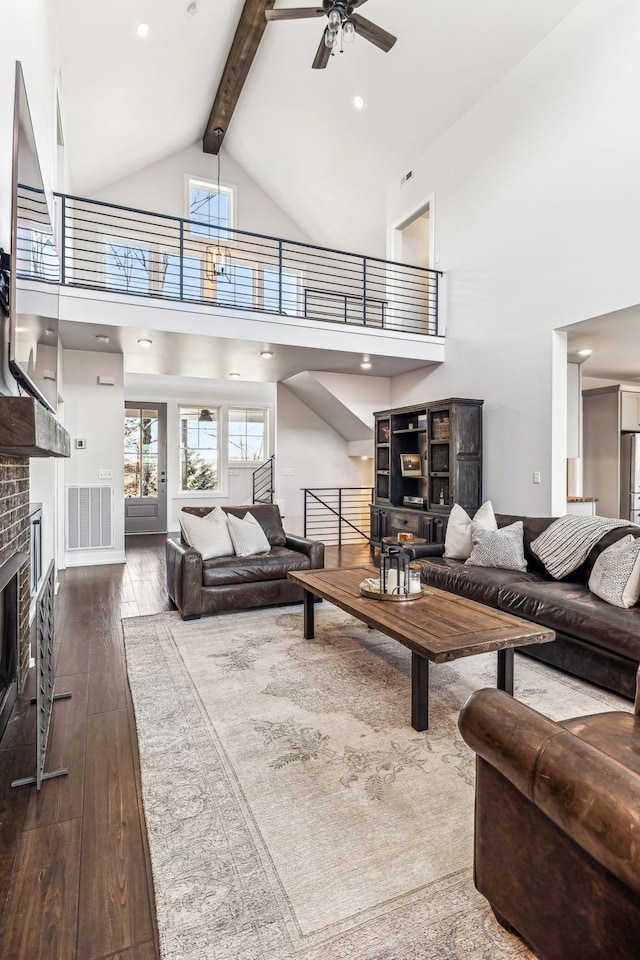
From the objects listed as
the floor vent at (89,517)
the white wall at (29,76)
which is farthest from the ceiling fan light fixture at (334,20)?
the floor vent at (89,517)

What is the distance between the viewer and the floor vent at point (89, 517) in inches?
249

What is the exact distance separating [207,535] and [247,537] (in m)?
0.34

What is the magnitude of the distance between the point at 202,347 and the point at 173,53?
3.24 meters

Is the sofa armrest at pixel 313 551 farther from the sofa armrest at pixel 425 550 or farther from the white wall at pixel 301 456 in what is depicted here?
the white wall at pixel 301 456

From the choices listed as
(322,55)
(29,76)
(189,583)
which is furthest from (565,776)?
(322,55)

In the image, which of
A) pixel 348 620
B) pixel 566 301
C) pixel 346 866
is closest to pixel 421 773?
pixel 346 866

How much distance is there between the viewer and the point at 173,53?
575 cm

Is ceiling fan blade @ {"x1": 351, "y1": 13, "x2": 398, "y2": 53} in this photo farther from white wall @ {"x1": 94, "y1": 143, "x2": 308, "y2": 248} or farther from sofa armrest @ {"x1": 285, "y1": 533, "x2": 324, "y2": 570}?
white wall @ {"x1": 94, "y1": 143, "x2": 308, "y2": 248}

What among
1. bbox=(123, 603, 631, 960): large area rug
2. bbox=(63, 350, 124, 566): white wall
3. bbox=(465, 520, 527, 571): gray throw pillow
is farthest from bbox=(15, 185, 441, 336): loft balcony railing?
bbox=(465, 520, 527, 571): gray throw pillow

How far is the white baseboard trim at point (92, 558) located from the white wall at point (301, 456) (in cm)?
296

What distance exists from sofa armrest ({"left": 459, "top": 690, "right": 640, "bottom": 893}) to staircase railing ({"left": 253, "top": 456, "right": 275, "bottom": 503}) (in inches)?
337

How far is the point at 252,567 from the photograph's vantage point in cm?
418

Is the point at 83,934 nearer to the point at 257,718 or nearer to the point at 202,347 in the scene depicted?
the point at 257,718

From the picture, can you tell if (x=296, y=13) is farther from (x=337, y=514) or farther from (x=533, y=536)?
(x=337, y=514)
